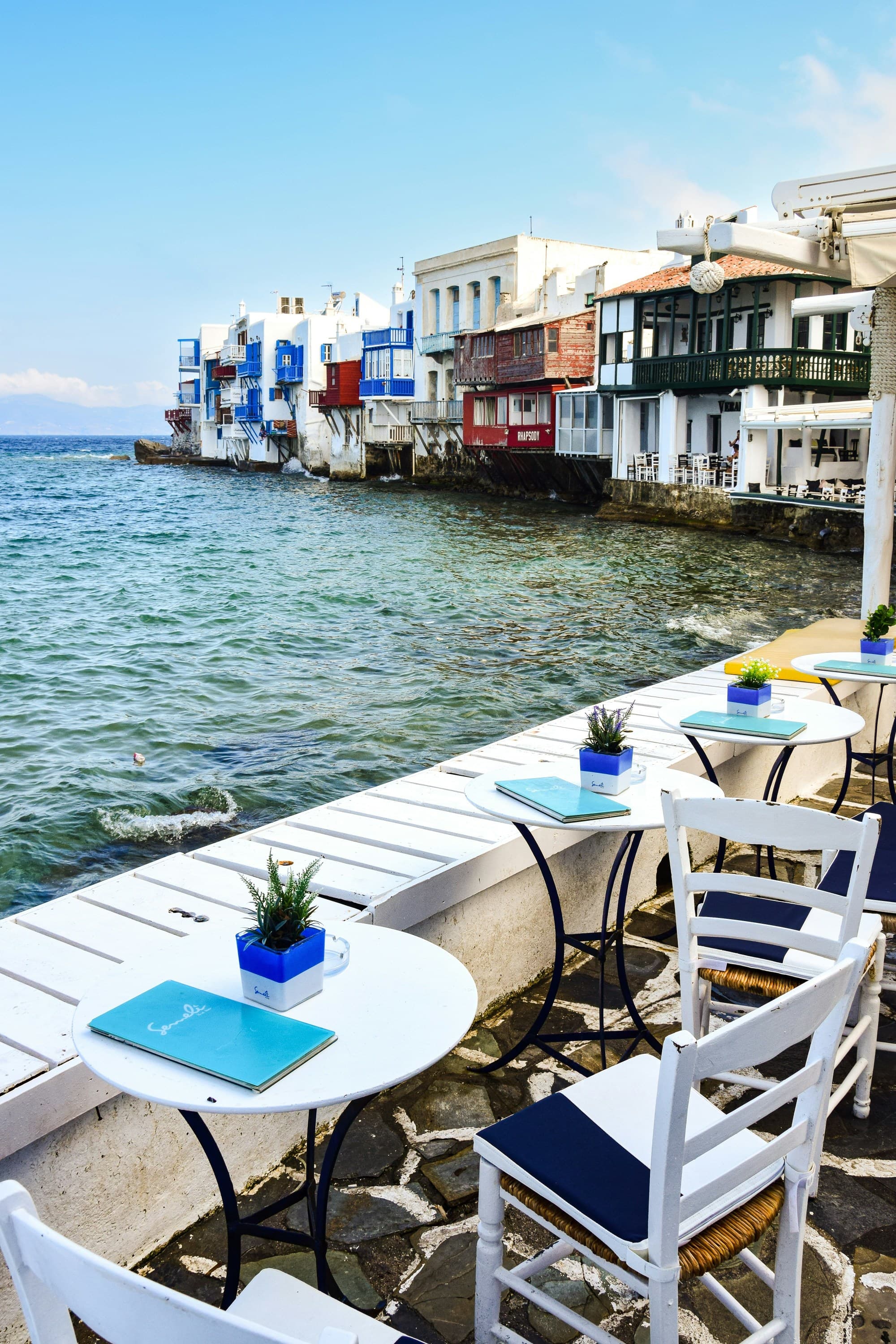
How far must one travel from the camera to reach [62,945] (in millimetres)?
3350

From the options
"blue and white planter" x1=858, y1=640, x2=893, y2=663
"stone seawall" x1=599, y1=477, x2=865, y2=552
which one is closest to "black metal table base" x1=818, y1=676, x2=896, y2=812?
"blue and white planter" x1=858, y1=640, x2=893, y2=663

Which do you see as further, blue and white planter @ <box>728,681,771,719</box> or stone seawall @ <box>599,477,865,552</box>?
stone seawall @ <box>599,477,865,552</box>

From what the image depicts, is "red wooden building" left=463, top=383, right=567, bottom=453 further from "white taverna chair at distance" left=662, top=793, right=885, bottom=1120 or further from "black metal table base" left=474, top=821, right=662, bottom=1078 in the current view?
"white taverna chair at distance" left=662, top=793, right=885, bottom=1120

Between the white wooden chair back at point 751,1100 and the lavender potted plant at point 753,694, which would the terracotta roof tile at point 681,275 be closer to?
the lavender potted plant at point 753,694

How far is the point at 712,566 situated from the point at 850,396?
13007 millimetres

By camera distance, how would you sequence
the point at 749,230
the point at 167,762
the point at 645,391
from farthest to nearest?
the point at 645,391 → the point at 167,762 → the point at 749,230

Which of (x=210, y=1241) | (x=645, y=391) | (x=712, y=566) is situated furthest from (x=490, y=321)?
(x=210, y=1241)

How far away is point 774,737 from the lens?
4125 mm

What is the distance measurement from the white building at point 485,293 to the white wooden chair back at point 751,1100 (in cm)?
4526

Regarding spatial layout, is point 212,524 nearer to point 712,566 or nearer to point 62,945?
point 712,566

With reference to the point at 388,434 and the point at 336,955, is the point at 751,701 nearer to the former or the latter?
the point at 336,955

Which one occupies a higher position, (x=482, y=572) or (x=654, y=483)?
(x=654, y=483)

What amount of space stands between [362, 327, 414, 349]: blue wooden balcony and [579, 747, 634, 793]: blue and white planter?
189 feet

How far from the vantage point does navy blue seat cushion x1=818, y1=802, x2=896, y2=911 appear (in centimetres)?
332
